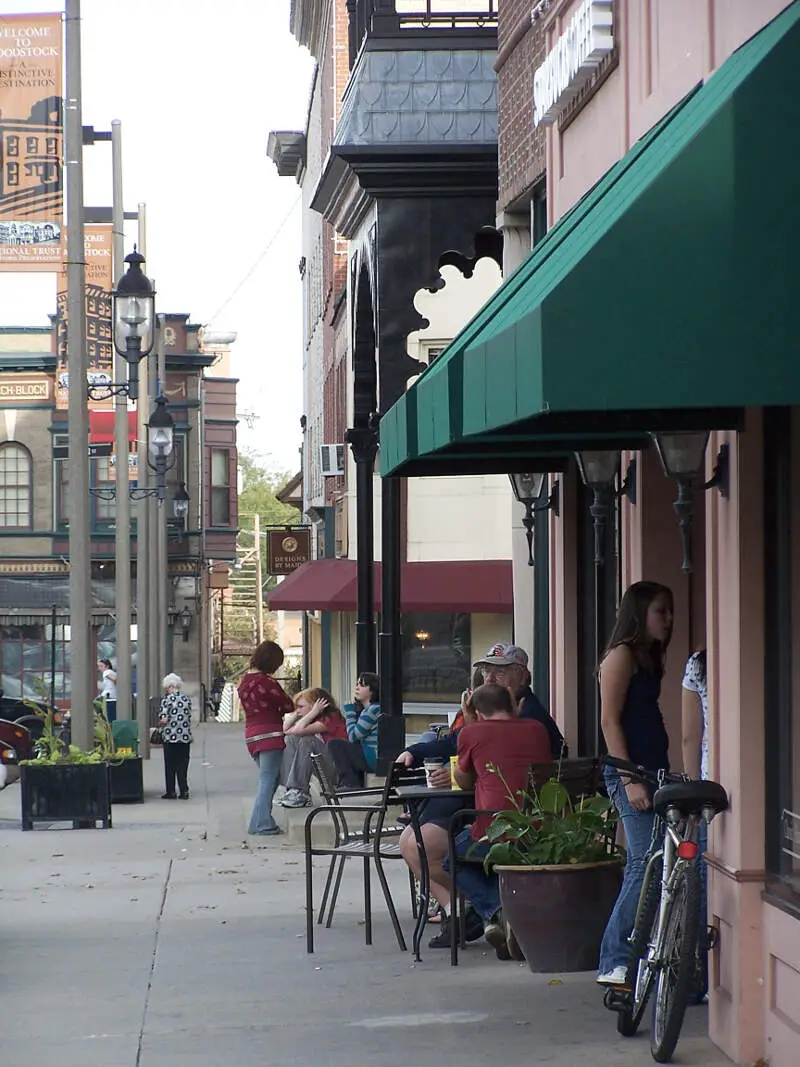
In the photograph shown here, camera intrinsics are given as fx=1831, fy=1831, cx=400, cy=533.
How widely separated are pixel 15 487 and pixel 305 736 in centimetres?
3784

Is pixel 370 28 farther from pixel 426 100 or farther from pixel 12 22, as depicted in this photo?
pixel 12 22

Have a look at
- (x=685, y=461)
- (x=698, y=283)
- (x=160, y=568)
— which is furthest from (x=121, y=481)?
(x=698, y=283)

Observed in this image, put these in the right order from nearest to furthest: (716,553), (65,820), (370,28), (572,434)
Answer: (716,553)
(572,434)
(370,28)
(65,820)

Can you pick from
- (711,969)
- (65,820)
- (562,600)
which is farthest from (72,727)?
(711,969)

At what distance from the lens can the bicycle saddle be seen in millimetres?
7012

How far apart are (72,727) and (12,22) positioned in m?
7.06

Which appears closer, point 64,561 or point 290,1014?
point 290,1014

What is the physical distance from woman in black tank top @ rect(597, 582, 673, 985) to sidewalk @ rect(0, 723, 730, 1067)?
789 mm

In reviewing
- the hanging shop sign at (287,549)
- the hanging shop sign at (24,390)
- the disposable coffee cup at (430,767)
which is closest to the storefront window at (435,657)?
the hanging shop sign at (287,549)

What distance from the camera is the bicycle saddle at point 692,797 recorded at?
276 inches

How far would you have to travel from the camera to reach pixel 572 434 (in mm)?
8125

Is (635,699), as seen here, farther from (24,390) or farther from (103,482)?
(24,390)

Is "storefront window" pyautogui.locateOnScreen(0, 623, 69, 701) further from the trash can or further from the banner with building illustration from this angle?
the banner with building illustration

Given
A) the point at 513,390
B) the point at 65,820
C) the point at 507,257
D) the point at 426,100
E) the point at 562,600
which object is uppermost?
the point at 426,100
